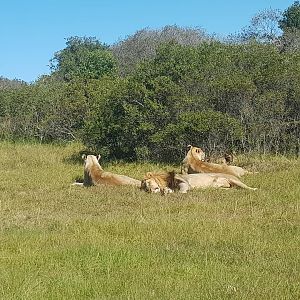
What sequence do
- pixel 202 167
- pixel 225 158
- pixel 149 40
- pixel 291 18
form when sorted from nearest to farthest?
pixel 202 167 → pixel 225 158 → pixel 291 18 → pixel 149 40

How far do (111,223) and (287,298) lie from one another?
11.2 feet

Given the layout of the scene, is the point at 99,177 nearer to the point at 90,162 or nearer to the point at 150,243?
the point at 90,162

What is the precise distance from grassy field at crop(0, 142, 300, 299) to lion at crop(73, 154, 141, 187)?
0.50 m

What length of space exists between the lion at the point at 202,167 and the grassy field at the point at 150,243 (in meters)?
0.80

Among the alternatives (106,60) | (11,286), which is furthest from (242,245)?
(106,60)

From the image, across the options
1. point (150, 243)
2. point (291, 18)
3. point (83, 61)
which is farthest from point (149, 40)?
point (150, 243)

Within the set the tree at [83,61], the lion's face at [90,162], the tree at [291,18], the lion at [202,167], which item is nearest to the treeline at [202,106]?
the lion at [202,167]

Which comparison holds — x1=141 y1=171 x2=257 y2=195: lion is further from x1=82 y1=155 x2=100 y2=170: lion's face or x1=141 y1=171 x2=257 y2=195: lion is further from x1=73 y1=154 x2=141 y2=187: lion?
x1=82 y1=155 x2=100 y2=170: lion's face

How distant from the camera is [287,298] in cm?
456

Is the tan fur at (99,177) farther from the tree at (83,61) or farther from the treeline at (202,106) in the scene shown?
the tree at (83,61)

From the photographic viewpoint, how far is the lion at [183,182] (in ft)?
35.3

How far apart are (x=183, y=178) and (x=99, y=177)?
188 cm

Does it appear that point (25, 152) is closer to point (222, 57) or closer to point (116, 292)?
point (222, 57)

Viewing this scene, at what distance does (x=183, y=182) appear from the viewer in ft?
36.1
